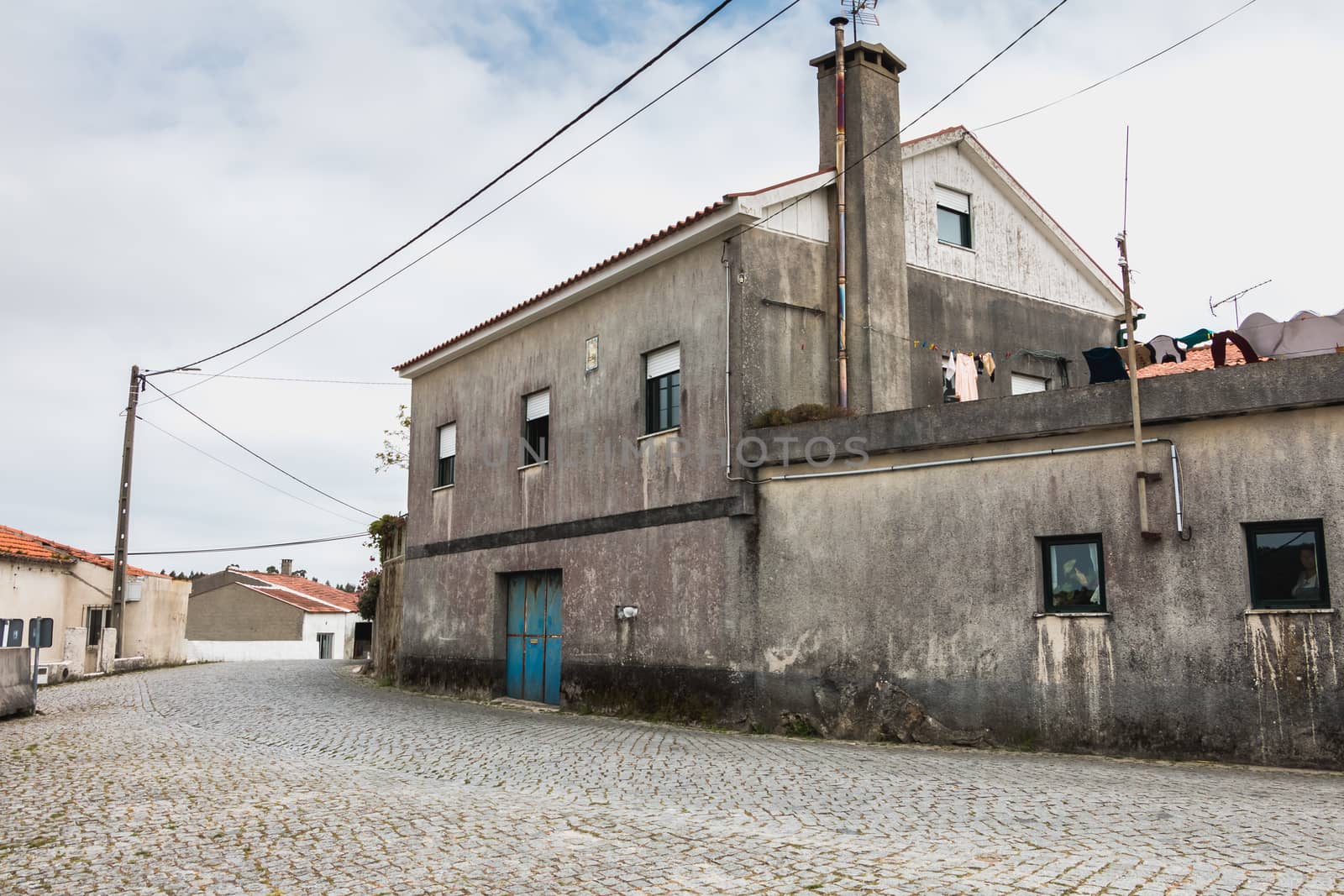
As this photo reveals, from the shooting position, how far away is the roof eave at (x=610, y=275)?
1412 centimetres

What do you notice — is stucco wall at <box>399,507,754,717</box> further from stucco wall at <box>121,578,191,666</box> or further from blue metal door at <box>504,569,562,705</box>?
stucco wall at <box>121,578,191,666</box>

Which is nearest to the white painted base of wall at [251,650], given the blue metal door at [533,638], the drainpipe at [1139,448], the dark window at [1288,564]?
the blue metal door at [533,638]

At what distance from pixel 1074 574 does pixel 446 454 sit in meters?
13.0

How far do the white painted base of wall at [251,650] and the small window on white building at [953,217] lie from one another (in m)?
38.1


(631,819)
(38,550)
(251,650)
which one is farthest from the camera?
(251,650)

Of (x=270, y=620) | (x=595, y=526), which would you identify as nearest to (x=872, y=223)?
(x=595, y=526)

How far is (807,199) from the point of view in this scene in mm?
15148

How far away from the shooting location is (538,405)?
18.3 meters

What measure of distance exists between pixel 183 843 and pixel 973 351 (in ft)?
42.9

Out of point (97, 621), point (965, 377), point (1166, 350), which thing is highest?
point (965, 377)

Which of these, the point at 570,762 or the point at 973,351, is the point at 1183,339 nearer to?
the point at 973,351

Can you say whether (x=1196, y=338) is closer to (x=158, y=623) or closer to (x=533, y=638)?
(x=533, y=638)

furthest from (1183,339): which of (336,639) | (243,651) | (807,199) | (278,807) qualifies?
(336,639)

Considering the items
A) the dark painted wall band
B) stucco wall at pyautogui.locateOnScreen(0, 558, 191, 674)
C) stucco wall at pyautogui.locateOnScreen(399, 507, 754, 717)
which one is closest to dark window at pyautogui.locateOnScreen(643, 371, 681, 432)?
the dark painted wall band
